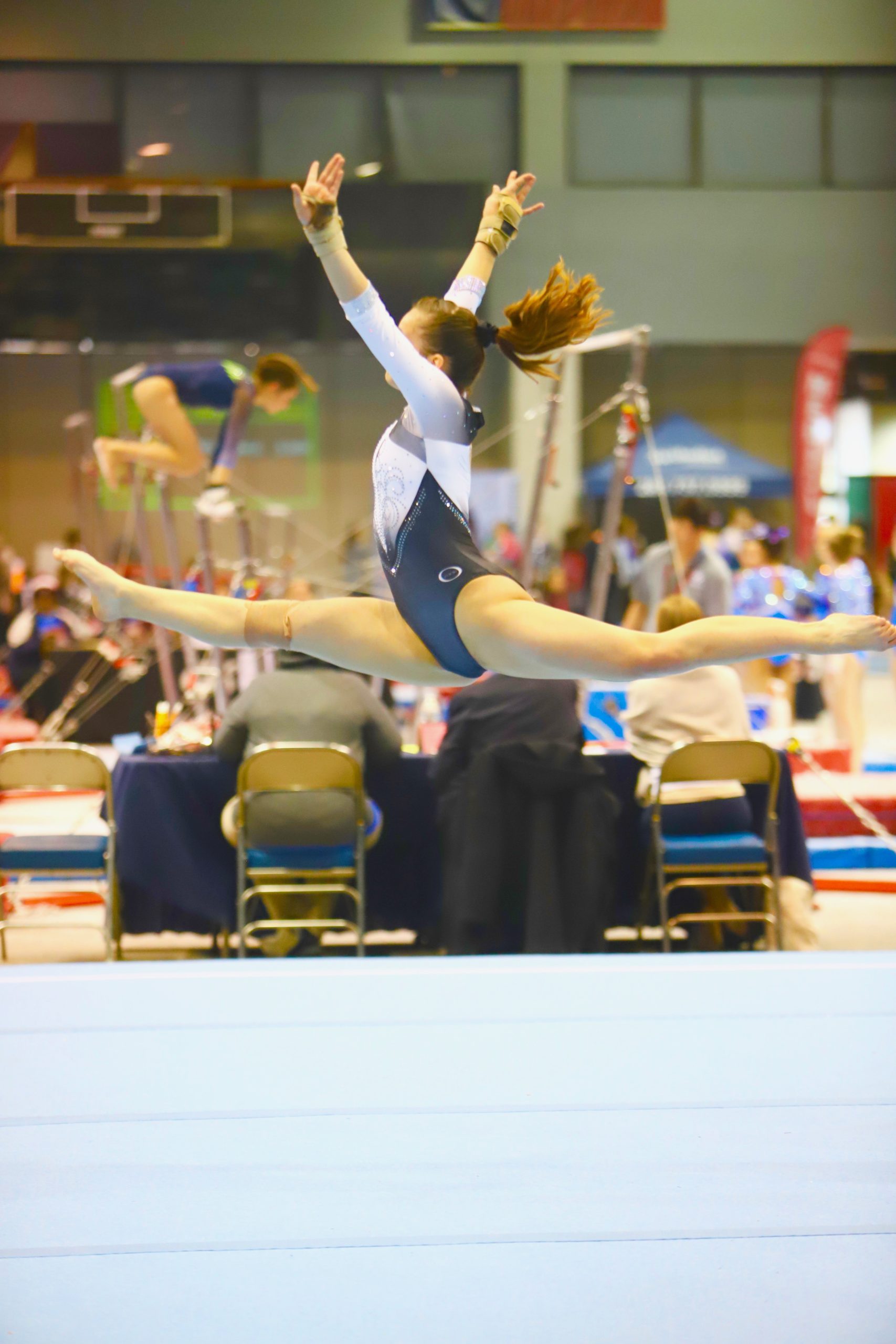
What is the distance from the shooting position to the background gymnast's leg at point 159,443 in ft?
14.8

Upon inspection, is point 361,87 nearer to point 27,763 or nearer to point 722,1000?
point 27,763

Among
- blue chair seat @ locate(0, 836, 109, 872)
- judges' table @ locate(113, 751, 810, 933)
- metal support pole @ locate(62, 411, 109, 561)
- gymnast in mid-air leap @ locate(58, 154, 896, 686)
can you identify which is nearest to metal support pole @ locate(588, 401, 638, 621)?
judges' table @ locate(113, 751, 810, 933)

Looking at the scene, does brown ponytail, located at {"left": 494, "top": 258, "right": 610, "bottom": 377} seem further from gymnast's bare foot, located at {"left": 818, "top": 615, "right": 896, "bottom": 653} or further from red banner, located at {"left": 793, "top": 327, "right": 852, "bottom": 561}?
red banner, located at {"left": 793, "top": 327, "right": 852, "bottom": 561}

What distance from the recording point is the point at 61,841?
3824 mm

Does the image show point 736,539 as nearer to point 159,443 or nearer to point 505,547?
point 505,547

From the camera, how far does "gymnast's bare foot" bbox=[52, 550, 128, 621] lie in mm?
2297

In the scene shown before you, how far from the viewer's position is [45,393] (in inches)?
461

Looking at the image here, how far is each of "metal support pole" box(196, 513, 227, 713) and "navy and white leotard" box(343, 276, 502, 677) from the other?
2.41m

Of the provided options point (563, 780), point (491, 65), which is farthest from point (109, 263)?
point (563, 780)

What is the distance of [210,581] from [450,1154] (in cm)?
305

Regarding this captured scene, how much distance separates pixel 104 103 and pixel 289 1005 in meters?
9.89

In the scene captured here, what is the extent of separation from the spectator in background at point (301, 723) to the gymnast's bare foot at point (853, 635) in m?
1.87

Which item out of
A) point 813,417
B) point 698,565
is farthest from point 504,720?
point 813,417

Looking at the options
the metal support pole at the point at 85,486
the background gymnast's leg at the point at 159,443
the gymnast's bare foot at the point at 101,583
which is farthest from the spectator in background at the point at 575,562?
the gymnast's bare foot at the point at 101,583
